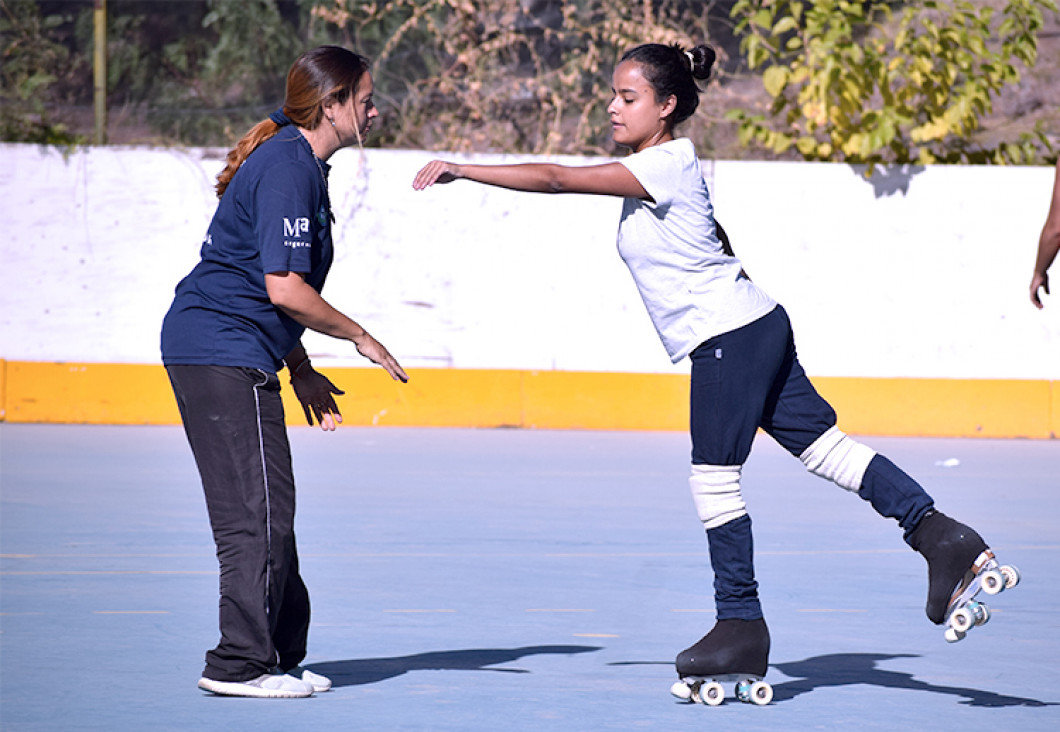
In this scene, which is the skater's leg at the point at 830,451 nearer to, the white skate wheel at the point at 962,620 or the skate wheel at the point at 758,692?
the white skate wheel at the point at 962,620

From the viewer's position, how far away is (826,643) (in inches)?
203

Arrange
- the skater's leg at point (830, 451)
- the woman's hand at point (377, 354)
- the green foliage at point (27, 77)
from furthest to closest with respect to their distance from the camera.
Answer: the green foliage at point (27, 77), the skater's leg at point (830, 451), the woman's hand at point (377, 354)

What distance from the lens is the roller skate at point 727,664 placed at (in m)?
4.23

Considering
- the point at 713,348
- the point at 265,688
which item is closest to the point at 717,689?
the point at 713,348

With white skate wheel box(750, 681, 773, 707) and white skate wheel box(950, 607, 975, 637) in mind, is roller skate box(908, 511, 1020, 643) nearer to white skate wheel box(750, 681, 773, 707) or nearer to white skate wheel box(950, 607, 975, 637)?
white skate wheel box(950, 607, 975, 637)

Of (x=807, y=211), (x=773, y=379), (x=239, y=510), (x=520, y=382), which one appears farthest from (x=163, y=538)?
(x=807, y=211)

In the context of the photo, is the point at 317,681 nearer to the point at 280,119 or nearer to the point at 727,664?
the point at 727,664

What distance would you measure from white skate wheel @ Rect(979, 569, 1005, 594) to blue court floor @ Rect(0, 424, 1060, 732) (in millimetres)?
335

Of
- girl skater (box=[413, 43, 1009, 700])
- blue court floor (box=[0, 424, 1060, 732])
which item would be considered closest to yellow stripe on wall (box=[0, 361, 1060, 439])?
blue court floor (box=[0, 424, 1060, 732])

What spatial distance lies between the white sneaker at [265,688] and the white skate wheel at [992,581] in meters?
1.74

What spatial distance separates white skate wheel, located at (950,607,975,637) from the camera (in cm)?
408

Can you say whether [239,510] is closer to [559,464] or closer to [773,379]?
[773,379]

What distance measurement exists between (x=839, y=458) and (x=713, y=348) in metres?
0.46

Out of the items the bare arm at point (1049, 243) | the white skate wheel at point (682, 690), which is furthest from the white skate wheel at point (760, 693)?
the bare arm at point (1049, 243)
